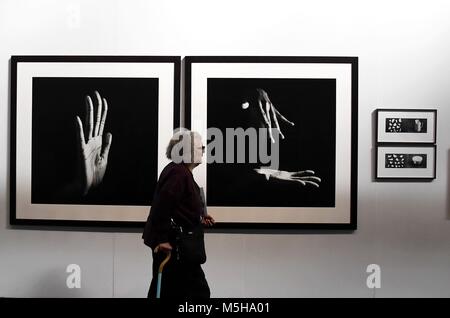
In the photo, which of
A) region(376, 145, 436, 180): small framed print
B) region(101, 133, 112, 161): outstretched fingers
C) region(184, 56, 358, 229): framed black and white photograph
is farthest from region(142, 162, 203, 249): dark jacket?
region(376, 145, 436, 180): small framed print

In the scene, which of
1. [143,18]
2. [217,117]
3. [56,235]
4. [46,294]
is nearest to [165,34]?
[143,18]

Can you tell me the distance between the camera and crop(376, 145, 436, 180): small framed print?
1.70 m

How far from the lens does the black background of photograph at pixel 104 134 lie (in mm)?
1714

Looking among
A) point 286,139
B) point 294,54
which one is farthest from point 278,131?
point 294,54

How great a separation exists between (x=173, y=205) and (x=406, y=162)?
1.14 metres

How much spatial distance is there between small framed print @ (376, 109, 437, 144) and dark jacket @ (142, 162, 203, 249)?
0.94m

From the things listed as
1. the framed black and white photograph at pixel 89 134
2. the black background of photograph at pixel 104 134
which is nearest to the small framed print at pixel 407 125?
the framed black and white photograph at pixel 89 134

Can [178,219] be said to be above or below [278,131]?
below

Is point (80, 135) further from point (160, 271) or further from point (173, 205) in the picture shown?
point (160, 271)

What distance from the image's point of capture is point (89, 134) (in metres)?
1.73

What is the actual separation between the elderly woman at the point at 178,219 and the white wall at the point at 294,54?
4.3 inches

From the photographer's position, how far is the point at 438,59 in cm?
171
